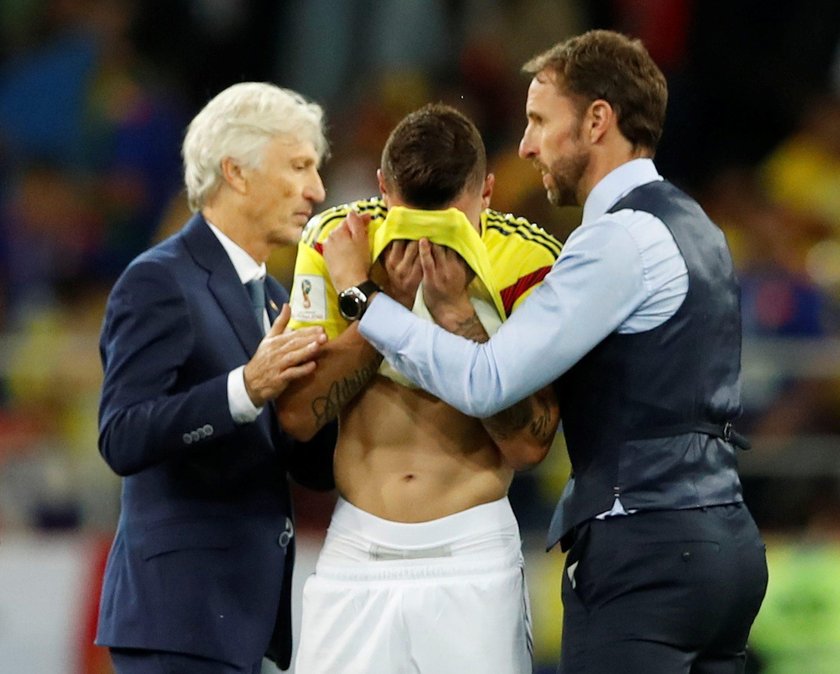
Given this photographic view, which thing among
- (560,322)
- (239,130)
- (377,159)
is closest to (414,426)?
(560,322)

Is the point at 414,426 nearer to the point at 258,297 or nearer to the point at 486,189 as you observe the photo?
the point at 486,189

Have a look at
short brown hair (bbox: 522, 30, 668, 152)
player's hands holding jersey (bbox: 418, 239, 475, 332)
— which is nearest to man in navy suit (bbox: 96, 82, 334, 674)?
player's hands holding jersey (bbox: 418, 239, 475, 332)

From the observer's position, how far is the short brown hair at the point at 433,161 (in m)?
3.31

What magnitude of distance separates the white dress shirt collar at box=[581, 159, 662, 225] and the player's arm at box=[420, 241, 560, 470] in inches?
11.9

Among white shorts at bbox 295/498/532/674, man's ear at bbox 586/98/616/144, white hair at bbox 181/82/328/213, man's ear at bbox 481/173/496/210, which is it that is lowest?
white shorts at bbox 295/498/532/674

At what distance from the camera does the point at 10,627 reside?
5.68m

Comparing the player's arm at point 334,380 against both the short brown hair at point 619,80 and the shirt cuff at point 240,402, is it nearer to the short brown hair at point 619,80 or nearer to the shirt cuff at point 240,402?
the shirt cuff at point 240,402

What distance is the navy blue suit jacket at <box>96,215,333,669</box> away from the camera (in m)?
3.63

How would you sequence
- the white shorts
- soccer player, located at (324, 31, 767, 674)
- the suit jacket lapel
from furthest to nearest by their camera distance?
the suit jacket lapel
the white shorts
soccer player, located at (324, 31, 767, 674)

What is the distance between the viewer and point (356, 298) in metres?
3.39

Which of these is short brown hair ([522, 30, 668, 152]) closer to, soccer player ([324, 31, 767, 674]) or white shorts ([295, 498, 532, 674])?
soccer player ([324, 31, 767, 674])

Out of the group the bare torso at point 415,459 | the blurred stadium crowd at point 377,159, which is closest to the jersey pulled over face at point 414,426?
the bare torso at point 415,459

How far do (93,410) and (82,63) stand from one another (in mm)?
2429

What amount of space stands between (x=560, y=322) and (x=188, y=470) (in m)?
1.00
